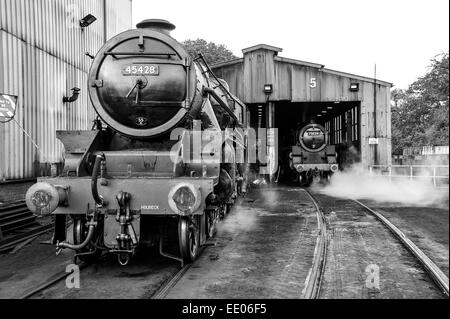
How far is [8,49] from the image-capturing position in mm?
9180

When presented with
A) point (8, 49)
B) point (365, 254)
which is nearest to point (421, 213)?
point (365, 254)

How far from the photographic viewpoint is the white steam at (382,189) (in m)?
13.4

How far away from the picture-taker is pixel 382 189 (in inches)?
657

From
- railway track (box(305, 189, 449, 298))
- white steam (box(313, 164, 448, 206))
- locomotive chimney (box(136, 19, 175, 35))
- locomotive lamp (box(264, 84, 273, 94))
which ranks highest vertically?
locomotive lamp (box(264, 84, 273, 94))

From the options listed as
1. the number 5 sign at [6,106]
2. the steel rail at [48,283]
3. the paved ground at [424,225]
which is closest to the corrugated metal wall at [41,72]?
the number 5 sign at [6,106]

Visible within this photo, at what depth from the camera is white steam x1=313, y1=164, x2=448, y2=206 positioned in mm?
13352

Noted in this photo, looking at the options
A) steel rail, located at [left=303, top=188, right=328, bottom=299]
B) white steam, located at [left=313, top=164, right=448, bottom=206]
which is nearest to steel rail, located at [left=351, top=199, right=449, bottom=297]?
steel rail, located at [left=303, top=188, right=328, bottom=299]

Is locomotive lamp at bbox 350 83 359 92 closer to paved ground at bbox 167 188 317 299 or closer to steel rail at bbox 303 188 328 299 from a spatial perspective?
paved ground at bbox 167 188 317 299

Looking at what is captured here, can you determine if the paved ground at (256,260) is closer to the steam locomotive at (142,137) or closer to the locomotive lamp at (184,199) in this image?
the steam locomotive at (142,137)

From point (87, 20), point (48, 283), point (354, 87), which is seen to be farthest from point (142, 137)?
point (354, 87)

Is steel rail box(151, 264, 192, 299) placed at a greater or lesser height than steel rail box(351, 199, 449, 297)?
lesser

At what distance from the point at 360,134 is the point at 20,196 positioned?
14.9 meters

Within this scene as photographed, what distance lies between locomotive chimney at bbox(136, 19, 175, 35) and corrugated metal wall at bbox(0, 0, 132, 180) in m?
4.15
